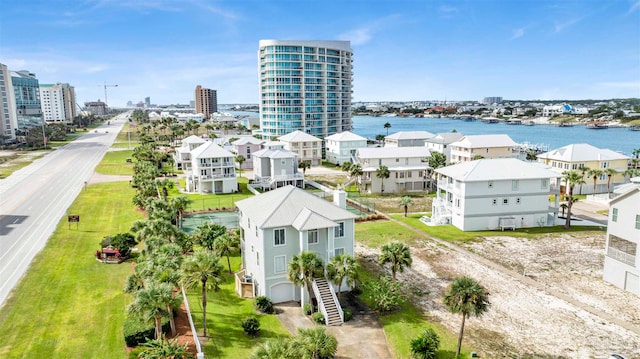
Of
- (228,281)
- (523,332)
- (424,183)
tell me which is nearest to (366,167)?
(424,183)

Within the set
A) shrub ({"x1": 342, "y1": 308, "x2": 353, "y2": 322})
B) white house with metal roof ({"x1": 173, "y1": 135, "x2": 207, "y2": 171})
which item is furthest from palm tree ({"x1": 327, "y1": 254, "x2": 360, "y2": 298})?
white house with metal roof ({"x1": 173, "y1": 135, "x2": 207, "y2": 171})

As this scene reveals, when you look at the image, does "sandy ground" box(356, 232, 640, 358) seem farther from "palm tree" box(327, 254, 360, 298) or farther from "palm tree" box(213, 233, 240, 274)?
"palm tree" box(213, 233, 240, 274)

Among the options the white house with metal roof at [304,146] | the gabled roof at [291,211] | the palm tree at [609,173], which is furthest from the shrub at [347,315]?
the white house with metal roof at [304,146]

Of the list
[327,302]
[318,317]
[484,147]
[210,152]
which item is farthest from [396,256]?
[484,147]

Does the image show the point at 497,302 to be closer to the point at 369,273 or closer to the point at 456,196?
the point at 369,273

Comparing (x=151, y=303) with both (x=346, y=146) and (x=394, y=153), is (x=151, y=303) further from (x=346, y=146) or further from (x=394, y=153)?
(x=346, y=146)

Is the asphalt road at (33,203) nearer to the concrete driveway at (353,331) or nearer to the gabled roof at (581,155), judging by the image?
the concrete driveway at (353,331)
